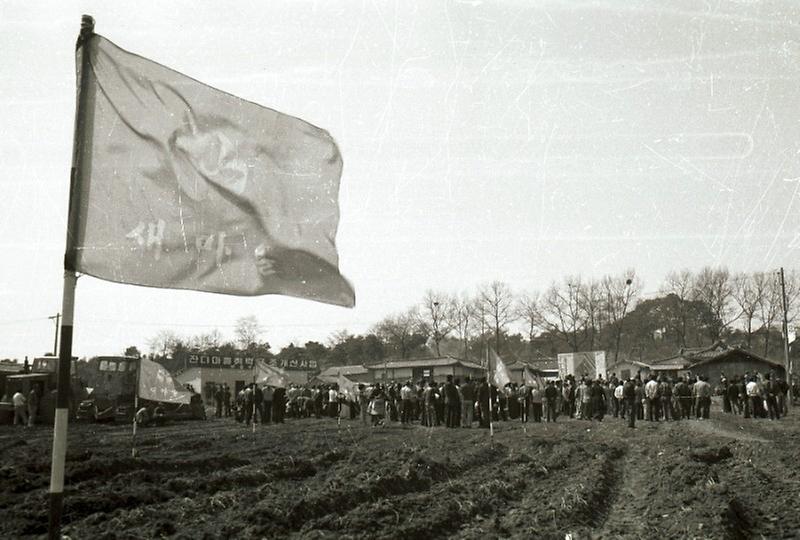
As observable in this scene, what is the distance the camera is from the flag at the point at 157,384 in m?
17.6

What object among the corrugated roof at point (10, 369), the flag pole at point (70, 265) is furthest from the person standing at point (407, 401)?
the flag pole at point (70, 265)

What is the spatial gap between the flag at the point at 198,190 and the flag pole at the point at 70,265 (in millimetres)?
24

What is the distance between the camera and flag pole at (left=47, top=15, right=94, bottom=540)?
4039 mm

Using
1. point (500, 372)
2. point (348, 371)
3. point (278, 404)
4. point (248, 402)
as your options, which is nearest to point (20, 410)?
point (248, 402)

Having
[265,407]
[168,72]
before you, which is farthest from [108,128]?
[265,407]

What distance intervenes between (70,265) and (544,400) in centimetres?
2549

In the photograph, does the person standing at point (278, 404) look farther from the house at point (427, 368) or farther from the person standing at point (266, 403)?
the house at point (427, 368)

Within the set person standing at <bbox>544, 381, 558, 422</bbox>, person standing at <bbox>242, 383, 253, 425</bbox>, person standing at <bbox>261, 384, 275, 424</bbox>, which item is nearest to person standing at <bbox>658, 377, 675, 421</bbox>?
Answer: person standing at <bbox>544, 381, 558, 422</bbox>

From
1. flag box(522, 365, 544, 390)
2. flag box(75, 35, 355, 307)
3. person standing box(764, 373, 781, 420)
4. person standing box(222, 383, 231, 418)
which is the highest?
flag box(75, 35, 355, 307)

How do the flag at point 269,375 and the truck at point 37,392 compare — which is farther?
the truck at point 37,392

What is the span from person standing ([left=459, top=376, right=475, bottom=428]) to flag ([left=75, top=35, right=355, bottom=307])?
71.0ft

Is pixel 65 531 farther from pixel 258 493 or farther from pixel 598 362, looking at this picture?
pixel 598 362

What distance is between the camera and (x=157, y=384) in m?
17.7

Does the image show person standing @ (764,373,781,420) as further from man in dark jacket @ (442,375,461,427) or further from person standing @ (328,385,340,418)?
person standing @ (328,385,340,418)
